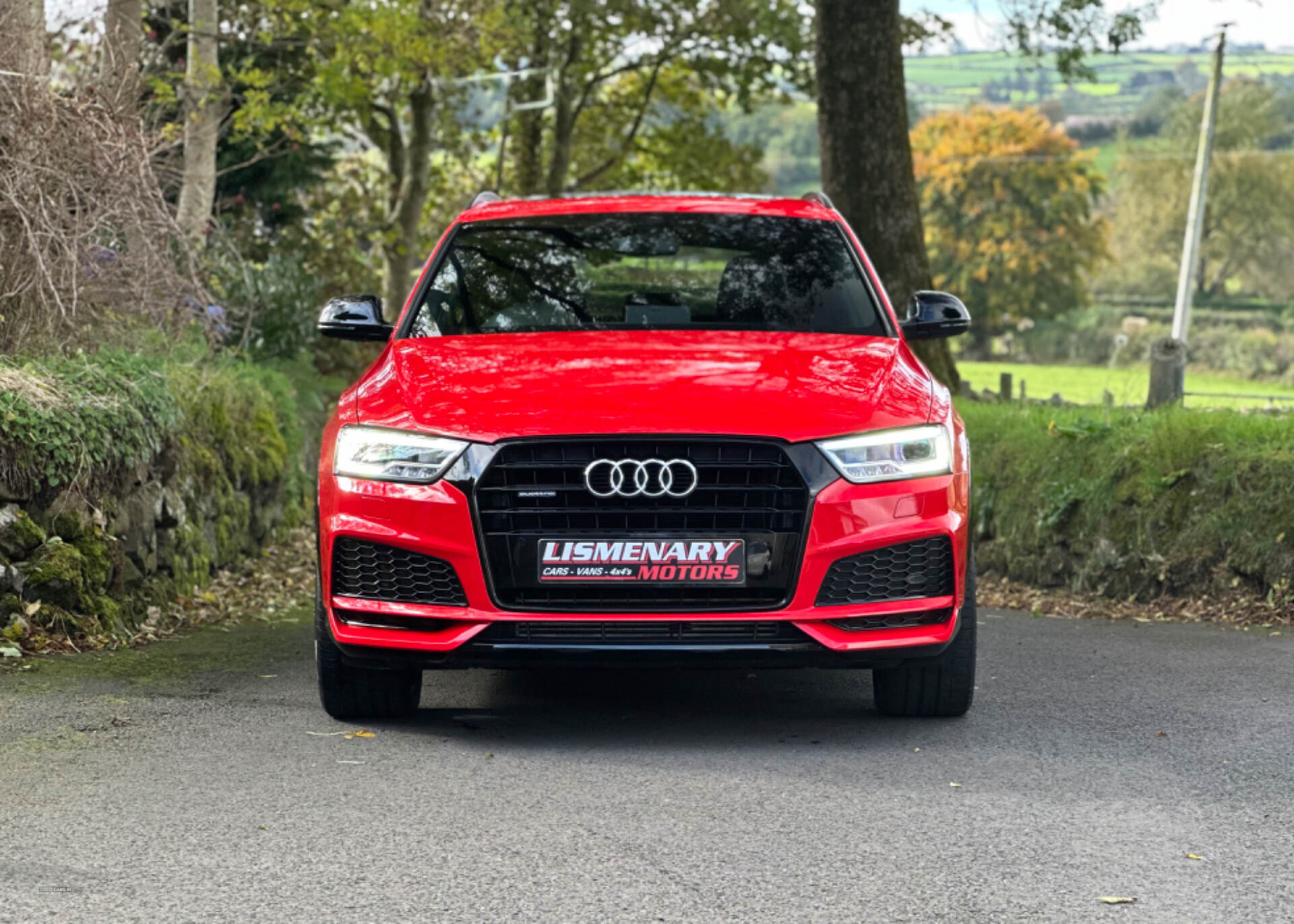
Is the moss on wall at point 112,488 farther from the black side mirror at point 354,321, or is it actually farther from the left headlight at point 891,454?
the left headlight at point 891,454

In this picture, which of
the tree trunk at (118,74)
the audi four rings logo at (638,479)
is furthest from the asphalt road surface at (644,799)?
the tree trunk at (118,74)

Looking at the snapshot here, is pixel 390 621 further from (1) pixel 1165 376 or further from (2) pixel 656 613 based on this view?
(1) pixel 1165 376

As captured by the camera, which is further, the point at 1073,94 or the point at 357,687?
the point at 1073,94

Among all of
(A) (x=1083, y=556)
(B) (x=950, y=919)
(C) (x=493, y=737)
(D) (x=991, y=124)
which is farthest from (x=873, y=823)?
(D) (x=991, y=124)

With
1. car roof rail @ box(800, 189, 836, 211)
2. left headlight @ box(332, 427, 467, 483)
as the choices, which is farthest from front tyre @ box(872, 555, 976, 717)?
car roof rail @ box(800, 189, 836, 211)

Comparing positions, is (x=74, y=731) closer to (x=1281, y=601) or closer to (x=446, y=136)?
(x=1281, y=601)

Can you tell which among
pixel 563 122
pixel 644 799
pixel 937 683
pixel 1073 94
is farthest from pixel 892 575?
pixel 1073 94

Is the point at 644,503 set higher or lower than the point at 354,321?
lower

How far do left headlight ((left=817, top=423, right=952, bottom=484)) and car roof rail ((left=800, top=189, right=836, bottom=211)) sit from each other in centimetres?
218

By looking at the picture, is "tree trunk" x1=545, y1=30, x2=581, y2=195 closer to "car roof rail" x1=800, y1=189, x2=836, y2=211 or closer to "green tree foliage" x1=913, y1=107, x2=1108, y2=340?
"car roof rail" x1=800, y1=189, x2=836, y2=211

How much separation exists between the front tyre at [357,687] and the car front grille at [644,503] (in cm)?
76

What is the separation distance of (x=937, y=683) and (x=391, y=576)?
1.93 meters

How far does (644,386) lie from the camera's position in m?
5.61

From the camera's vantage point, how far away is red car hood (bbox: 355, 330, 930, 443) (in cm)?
541
